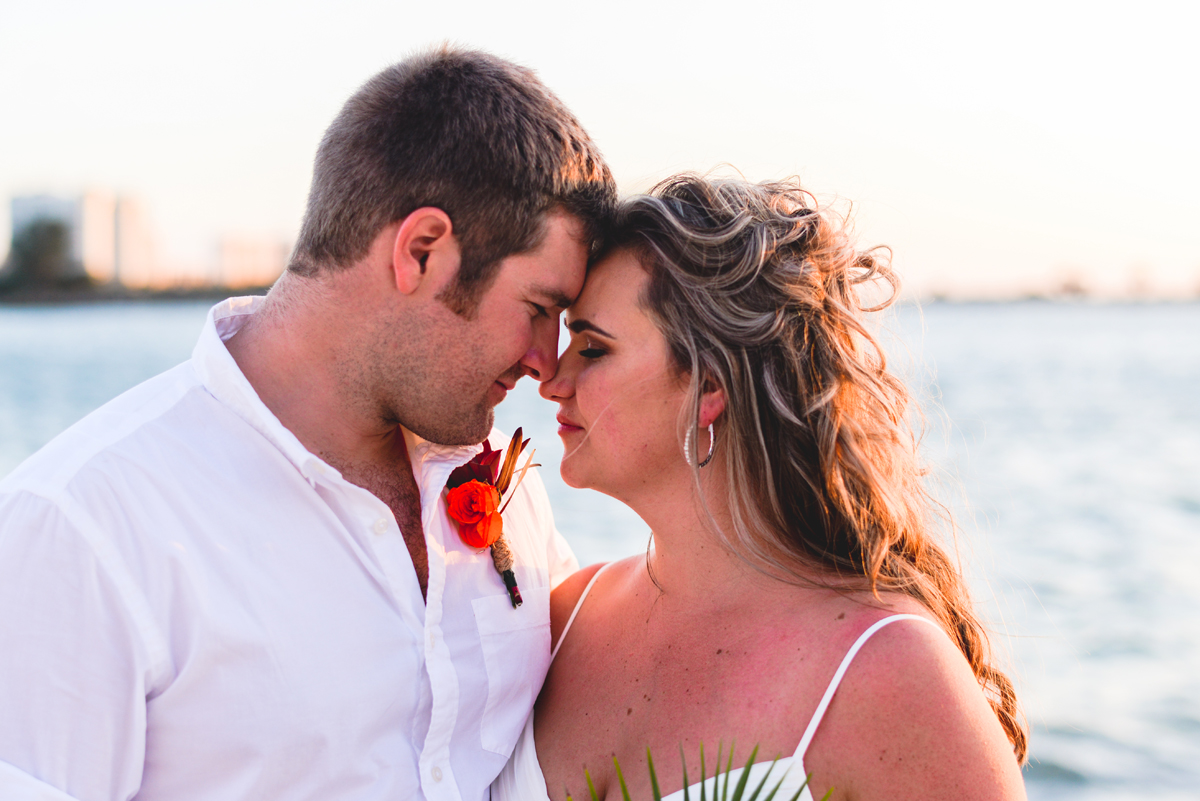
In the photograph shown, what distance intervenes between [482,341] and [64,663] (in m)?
1.08

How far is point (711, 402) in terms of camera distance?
2336 millimetres

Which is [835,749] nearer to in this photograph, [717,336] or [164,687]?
[717,336]

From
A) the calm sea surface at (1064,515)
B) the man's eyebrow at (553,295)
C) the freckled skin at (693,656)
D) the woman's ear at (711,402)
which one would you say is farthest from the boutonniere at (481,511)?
the calm sea surface at (1064,515)

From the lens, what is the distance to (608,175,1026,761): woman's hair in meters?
2.29

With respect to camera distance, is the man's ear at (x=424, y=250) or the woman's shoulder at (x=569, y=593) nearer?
the man's ear at (x=424, y=250)

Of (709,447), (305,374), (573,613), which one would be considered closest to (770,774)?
(709,447)

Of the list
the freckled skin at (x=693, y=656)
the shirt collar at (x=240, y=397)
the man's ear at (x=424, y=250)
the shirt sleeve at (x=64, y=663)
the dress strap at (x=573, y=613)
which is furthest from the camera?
the dress strap at (x=573, y=613)

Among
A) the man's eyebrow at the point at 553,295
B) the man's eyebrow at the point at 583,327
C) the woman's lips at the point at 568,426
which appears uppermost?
the man's eyebrow at the point at 553,295

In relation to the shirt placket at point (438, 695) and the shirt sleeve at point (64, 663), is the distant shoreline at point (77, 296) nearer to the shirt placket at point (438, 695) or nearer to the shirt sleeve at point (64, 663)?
the shirt placket at point (438, 695)

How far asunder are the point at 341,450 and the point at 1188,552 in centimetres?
1087

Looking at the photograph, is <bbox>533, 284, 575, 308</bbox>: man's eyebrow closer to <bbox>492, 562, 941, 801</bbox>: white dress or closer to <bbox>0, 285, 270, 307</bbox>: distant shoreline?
<bbox>492, 562, 941, 801</bbox>: white dress

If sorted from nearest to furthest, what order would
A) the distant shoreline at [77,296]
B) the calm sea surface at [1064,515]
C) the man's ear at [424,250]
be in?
1. the man's ear at [424,250]
2. the calm sea surface at [1064,515]
3. the distant shoreline at [77,296]

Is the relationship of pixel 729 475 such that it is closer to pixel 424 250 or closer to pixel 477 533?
pixel 477 533

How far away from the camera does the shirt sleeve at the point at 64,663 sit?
1.66 metres
